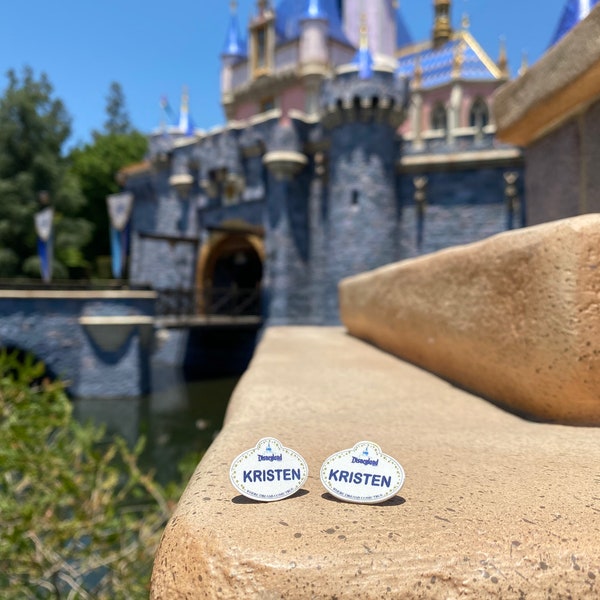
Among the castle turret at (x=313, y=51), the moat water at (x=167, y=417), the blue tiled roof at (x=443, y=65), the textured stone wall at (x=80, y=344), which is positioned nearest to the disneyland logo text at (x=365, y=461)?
the moat water at (x=167, y=417)

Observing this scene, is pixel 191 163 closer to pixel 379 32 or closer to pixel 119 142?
pixel 379 32

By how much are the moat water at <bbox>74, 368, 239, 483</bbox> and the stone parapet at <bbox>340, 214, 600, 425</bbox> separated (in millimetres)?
4886


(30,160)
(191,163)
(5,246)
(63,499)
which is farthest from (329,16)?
(63,499)

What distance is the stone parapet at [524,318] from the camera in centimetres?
131

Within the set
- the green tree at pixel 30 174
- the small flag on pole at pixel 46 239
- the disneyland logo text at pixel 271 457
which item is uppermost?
the green tree at pixel 30 174

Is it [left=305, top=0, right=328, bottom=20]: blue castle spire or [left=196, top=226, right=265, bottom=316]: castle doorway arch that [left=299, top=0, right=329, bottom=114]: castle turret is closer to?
[left=305, top=0, right=328, bottom=20]: blue castle spire

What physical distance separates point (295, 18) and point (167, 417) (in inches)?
658

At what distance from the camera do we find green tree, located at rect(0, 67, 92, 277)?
1864 cm

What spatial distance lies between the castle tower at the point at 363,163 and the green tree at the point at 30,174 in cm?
1284

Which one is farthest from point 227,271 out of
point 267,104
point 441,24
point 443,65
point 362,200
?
point 441,24

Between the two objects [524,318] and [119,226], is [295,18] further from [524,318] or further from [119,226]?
[524,318]

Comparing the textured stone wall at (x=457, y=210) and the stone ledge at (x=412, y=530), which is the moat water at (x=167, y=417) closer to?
the stone ledge at (x=412, y=530)

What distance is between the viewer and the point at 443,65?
18.8 metres

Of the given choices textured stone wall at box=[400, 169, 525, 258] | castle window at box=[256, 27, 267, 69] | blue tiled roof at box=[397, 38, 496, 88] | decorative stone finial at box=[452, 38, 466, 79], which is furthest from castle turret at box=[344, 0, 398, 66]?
textured stone wall at box=[400, 169, 525, 258]
